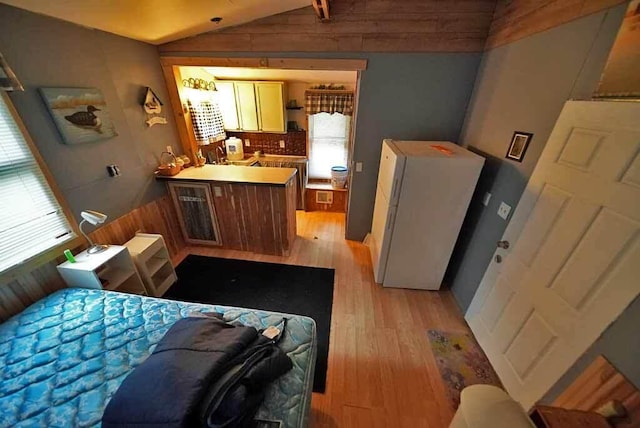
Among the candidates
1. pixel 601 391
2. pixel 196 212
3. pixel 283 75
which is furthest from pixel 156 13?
pixel 601 391

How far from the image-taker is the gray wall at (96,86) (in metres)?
1.48

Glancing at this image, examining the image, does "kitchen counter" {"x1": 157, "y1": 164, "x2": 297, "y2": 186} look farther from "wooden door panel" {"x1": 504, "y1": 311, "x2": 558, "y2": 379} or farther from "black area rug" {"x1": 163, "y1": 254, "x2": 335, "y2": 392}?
"wooden door panel" {"x1": 504, "y1": 311, "x2": 558, "y2": 379}

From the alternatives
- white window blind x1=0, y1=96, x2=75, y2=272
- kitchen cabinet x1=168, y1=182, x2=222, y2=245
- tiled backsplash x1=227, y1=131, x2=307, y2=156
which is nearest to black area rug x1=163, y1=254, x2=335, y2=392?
kitchen cabinet x1=168, y1=182, x2=222, y2=245

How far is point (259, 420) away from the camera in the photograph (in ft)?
3.04

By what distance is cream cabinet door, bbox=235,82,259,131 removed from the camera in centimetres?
381

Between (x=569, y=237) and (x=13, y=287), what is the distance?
3375 millimetres

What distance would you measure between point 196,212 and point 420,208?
2.63 meters

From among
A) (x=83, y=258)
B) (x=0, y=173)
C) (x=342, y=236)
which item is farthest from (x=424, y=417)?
(x=0, y=173)

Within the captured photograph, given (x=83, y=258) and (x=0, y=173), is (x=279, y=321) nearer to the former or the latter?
(x=83, y=258)

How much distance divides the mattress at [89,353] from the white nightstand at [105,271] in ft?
0.33

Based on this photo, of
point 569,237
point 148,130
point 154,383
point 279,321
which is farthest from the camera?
point 148,130

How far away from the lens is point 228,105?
3.99m

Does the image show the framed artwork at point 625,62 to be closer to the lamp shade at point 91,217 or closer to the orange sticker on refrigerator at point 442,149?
the orange sticker on refrigerator at point 442,149

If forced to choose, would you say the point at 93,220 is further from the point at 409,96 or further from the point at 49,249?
the point at 409,96
